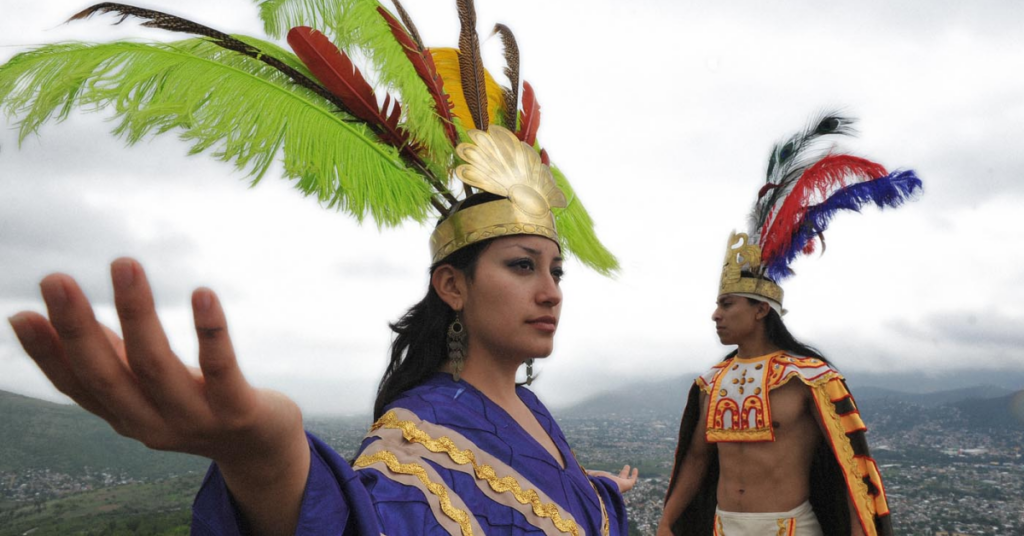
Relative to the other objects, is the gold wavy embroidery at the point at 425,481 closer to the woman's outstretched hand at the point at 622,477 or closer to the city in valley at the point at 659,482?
the woman's outstretched hand at the point at 622,477

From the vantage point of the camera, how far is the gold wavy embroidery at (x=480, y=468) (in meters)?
1.87

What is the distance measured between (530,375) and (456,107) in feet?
4.04

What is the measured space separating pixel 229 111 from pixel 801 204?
4288 mm

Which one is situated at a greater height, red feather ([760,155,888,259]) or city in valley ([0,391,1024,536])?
red feather ([760,155,888,259])

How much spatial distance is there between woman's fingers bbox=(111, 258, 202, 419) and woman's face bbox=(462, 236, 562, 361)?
4.53ft

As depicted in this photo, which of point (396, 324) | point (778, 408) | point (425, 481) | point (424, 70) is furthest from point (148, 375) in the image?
point (778, 408)

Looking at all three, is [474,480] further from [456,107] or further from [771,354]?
[771,354]

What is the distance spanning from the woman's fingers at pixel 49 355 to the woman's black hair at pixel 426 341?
1392mm

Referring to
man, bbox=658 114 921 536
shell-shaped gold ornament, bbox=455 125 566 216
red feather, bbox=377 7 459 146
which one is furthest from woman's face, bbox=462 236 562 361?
man, bbox=658 114 921 536

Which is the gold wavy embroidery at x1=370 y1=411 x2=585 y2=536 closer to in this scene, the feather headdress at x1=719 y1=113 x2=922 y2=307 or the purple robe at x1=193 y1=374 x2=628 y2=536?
the purple robe at x1=193 y1=374 x2=628 y2=536

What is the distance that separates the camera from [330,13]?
8.30 ft

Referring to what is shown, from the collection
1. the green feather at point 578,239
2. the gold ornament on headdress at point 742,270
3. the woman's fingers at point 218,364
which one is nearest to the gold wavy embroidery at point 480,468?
the woman's fingers at point 218,364

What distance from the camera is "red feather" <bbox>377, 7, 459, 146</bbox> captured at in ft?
8.32

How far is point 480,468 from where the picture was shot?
1925 millimetres
